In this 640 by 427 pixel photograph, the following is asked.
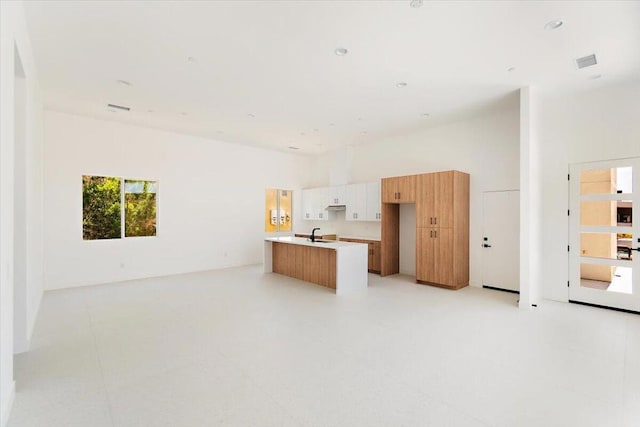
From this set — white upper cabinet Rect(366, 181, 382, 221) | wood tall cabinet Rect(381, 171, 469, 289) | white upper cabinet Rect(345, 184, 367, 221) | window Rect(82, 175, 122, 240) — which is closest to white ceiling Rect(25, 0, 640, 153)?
wood tall cabinet Rect(381, 171, 469, 289)

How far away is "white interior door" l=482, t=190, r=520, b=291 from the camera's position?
5980 millimetres

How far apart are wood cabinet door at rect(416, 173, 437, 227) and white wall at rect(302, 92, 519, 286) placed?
2.26 ft

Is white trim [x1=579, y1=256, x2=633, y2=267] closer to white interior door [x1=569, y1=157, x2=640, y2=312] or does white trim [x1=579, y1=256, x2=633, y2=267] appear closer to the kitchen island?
white interior door [x1=569, y1=157, x2=640, y2=312]

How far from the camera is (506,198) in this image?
20.0ft

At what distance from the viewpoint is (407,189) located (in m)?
6.98

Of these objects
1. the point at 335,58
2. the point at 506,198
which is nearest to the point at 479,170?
the point at 506,198

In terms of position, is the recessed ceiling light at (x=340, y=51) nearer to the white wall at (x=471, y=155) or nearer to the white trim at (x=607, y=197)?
the white wall at (x=471, y=155)

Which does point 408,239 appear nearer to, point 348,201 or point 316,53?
point 348,201

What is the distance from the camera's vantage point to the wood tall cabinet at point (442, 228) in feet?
20.3

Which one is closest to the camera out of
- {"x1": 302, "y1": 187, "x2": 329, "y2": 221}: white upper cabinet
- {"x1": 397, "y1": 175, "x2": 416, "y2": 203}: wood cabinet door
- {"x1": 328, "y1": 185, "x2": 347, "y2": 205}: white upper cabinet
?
{"x1": 397, "y1": 175, "x2": 416, "y2": 203}: wood cabinet door

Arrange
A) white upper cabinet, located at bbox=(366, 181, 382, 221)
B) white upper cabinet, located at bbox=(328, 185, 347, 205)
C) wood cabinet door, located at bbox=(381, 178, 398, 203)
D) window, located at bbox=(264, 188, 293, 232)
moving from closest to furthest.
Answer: wood cabinet door, located at bbox=(381, 178, 398, 203)
white upper cabinet, located at bbox=(366, 181, 382, 221)
white upper cabinet, located at bbox=(328, 185, 347, 205)
window, located at bbox=(264, 188, 293, 232)

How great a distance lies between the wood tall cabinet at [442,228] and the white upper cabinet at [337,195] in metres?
2.48

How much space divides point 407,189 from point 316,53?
3951mm

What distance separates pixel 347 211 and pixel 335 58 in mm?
5050
